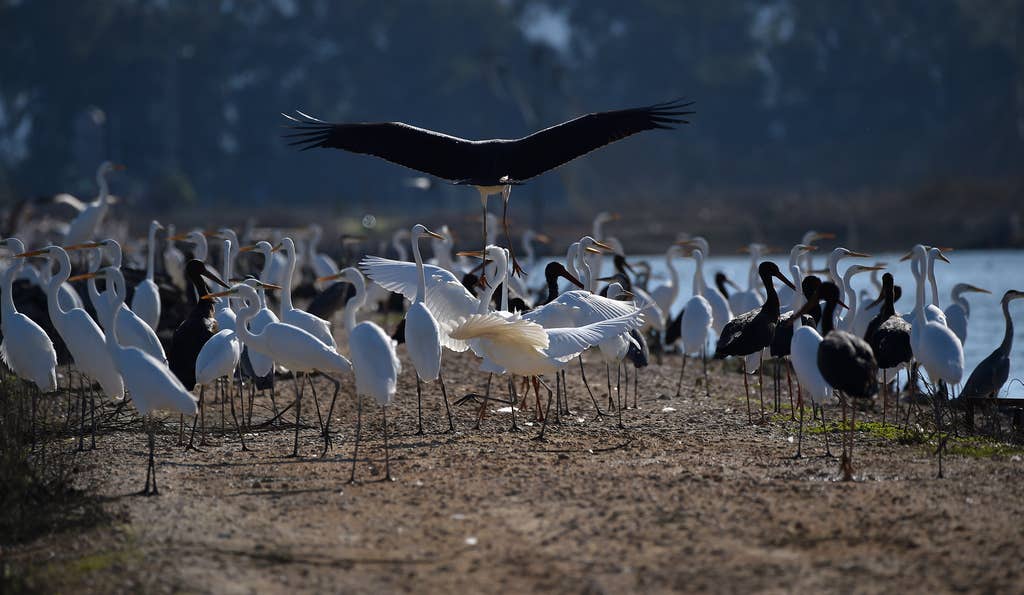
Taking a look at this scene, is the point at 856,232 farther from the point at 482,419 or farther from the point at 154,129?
the point at 154,129

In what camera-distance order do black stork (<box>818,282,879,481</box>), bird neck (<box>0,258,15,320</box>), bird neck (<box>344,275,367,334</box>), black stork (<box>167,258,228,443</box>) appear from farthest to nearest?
1. bird neck (<box>344,275,367,334</box>)
2. bird neck (<box>0,258,15,320</box>)
3. black stork (<box>167,258,228,443</box>)
4. black stork (<box>818,282,879,481</box>)

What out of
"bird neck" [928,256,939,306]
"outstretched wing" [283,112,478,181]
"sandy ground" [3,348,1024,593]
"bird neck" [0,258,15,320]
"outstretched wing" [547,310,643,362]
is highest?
"outstretched wing" [283,112,478,181]

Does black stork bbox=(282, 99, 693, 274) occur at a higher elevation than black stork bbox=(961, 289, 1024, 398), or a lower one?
higher

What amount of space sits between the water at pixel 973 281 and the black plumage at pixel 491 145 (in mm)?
5064

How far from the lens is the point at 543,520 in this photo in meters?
6.27

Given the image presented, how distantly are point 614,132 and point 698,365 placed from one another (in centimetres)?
488

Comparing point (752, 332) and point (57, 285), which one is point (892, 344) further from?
point (57, 285)

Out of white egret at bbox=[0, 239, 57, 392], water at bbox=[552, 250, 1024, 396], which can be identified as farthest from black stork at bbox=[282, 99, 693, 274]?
water at bbox=[552, 250, 1024, 396]

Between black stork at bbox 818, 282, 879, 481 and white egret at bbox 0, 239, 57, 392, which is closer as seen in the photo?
black stork at bbox 818, 282, 879, 481

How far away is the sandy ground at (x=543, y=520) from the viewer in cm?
543

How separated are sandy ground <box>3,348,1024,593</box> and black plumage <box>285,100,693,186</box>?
2704 mm

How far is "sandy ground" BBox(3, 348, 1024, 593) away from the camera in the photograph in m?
5.43

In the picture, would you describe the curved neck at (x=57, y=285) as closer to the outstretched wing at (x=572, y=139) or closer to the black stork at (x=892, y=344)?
the outstretched wing at (x=572, y=139)

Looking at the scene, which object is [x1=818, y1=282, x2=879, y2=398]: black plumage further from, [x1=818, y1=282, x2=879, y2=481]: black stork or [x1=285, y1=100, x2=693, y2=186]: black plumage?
[x1=285, y1=100, x2=693, y2=186]: black plumage
